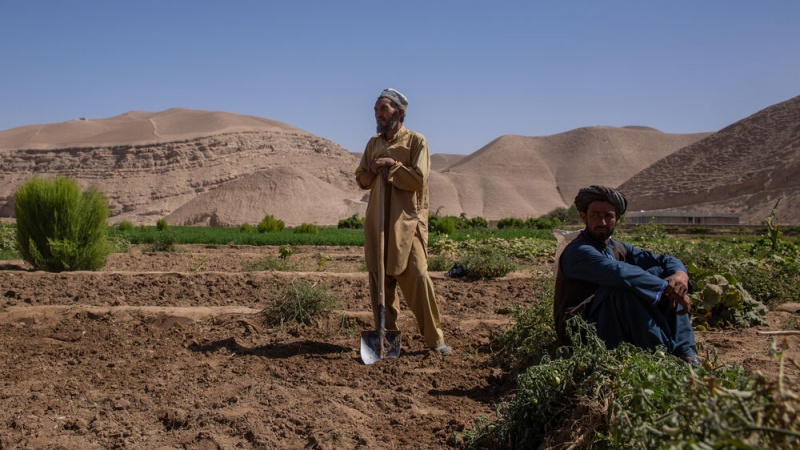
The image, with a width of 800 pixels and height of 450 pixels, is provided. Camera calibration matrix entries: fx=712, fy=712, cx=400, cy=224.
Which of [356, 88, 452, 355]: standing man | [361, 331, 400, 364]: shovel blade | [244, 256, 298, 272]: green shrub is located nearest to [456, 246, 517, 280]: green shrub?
[244, 256, 298, 272]: green shrub

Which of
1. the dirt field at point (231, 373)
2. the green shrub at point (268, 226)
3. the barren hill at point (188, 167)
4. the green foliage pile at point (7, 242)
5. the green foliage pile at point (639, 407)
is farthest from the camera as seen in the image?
the barren hill at point (188, 167)

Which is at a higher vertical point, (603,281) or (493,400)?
(603,281)

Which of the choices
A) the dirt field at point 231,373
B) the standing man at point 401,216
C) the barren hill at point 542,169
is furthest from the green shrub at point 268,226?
the barren hill at point 542,169

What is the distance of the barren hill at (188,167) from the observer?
5281 cm

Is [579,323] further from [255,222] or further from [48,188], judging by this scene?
[255,222]

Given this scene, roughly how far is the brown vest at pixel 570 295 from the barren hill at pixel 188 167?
151 ft

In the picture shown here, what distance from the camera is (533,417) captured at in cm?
279

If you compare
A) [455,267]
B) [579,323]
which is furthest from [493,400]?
[455,267]

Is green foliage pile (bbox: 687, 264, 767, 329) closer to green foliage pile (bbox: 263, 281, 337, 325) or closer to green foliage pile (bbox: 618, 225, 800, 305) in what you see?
green foliage pile (bbox: 618, 225, 800, 305)

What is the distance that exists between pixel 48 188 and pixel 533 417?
8.49m

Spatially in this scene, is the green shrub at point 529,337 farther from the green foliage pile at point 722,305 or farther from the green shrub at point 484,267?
the green shrub at point 484,267

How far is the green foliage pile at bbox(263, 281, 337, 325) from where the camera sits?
18.6 ft

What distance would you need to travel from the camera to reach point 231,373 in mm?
4328

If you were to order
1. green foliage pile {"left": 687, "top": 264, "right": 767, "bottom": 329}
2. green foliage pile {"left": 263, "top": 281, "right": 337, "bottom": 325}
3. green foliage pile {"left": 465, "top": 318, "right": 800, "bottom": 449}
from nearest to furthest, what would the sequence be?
1. green foliage pile {"left": 465, "top": 318, "right": 800, "bottom": 449}
2. green foliage pile {"left": 687, "top": 264, "right": 767, "bottom": 329}
3. green foliage pile {"left": 263, "top": 281, "right": 337, "bottom": 325}
